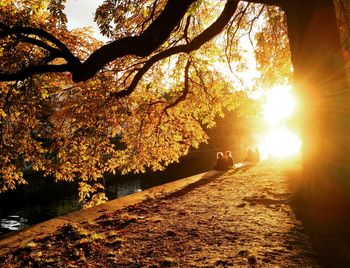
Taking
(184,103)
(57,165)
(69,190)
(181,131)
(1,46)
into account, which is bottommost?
(69,190)

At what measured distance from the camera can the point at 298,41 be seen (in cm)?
666

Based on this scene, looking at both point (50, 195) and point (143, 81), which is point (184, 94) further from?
point (50, 195)

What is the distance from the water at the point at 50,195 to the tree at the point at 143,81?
15.2 metres

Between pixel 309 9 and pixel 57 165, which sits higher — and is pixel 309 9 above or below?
above

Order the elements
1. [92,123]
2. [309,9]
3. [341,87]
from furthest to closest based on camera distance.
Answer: [92,123] → [309,9] → [341,87]

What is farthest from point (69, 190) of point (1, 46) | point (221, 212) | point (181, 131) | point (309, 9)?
point (309, 9)

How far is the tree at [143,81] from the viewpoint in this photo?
20.2 ft

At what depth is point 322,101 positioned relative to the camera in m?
6.18

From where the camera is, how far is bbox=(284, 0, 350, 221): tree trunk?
232 inches

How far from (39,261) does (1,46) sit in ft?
20.2

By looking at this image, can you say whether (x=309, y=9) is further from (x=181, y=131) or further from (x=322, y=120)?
(x=181, y=131)

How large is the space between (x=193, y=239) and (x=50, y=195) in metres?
32.1

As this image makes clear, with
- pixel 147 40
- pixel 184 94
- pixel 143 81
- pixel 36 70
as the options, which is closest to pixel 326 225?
pixel 147 40

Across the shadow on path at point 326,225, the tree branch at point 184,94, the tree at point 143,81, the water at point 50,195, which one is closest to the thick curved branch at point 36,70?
the tree at point 143,81
